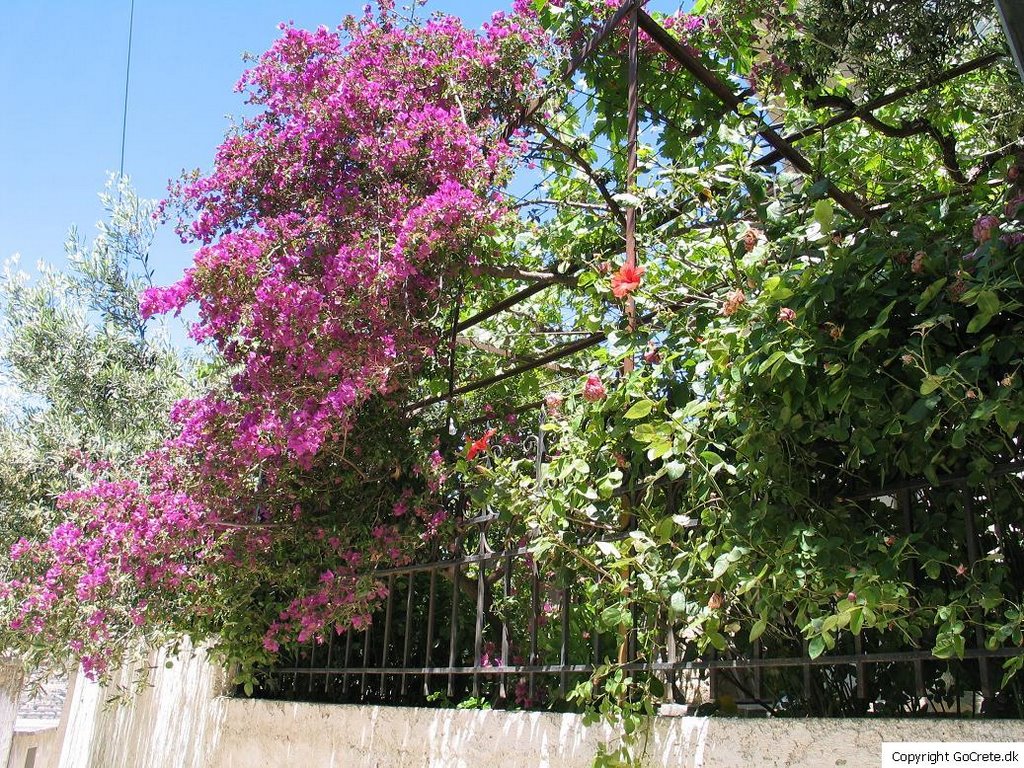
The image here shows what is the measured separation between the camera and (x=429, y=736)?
3588 mm

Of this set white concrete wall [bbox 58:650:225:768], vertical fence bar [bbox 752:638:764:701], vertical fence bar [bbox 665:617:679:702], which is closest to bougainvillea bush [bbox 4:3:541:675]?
white concrete wall [bbox 58:650:225:768]

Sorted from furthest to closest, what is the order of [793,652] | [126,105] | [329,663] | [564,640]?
[126,105] < [329,663] < [564,640] < [793,652]

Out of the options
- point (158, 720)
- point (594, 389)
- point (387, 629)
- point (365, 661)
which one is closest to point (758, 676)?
point (594, 389)

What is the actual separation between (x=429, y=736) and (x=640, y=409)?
193cm

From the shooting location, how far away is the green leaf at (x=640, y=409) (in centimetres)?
237

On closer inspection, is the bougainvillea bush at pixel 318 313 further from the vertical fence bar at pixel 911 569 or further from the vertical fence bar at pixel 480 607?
the vertical fence bar at pixel 911 569

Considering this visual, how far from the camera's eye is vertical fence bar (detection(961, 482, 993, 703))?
6.15 feet

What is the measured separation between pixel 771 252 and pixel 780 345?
1.44 feet

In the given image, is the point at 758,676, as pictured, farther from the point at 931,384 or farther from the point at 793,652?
the point at 931,384

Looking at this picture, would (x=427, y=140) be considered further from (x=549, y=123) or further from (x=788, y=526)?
(x=788, y=526)

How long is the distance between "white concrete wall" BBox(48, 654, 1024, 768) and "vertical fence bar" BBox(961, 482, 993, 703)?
0.10m

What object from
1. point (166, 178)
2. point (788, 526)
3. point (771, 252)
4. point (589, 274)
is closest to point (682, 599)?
point (788, 526)

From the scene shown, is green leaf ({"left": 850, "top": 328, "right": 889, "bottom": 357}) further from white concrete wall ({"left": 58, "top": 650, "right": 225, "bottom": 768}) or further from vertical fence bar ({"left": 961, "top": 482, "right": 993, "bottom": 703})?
white concrete wall ({"left": 58, "top": 650, "right": 225, "bottom": 768})

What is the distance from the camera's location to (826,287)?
Answer: 2.05m
